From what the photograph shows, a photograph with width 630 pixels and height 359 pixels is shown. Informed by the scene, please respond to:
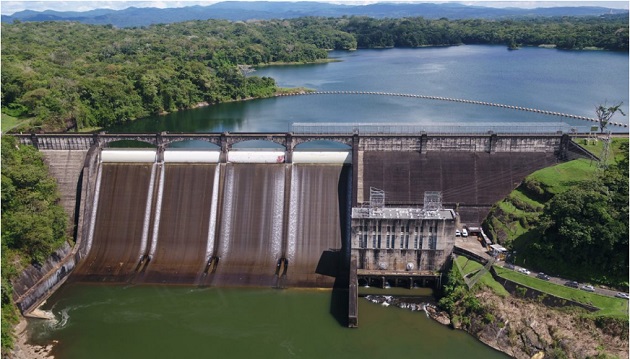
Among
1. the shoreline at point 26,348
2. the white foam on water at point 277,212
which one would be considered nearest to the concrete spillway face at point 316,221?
the white foam on water at point 277,212

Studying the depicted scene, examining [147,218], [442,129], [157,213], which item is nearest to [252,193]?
[157,213]

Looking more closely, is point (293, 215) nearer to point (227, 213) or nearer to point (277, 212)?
point (277, 212)

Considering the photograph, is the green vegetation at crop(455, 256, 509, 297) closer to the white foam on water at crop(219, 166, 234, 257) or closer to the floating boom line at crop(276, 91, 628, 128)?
the white foam on water at crop(219, 166, 234, 257)


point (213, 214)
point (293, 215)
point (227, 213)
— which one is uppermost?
point (293, 215)

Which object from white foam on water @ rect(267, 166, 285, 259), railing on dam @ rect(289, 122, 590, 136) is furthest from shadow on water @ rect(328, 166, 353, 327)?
railing on dam @ rect(289, 122, 590, 136)

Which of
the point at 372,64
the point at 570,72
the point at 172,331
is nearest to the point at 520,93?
the point at 570,72

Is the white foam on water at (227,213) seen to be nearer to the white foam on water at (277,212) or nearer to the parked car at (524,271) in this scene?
the white foam on water at (277,212)
